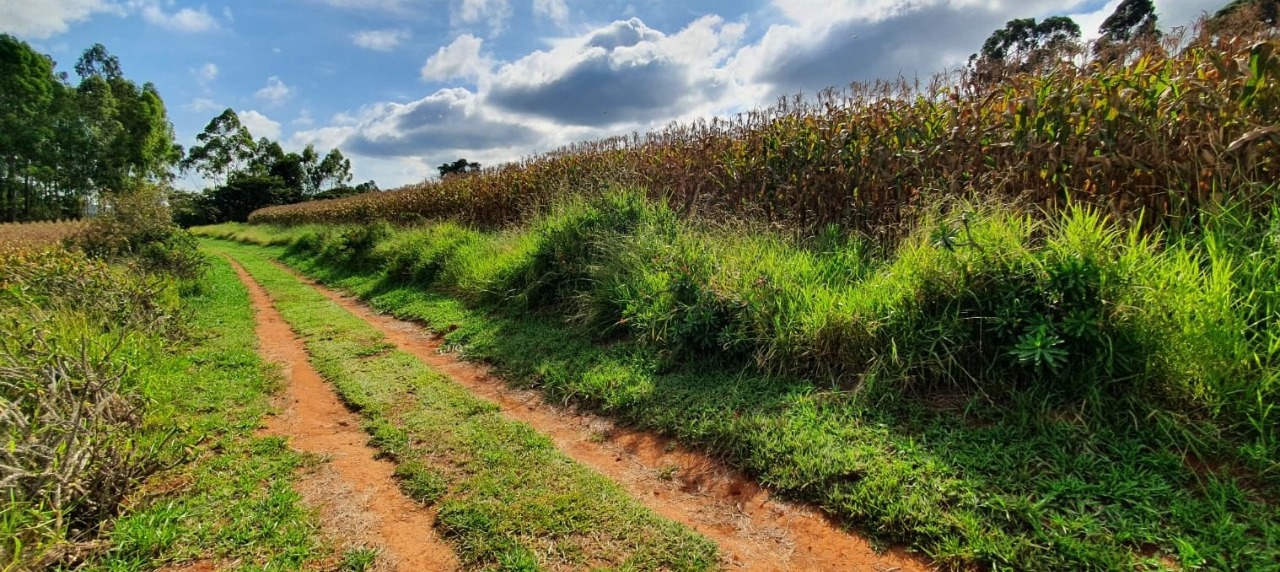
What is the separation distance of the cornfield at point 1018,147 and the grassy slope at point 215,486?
4821mm

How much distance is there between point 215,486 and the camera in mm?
2852

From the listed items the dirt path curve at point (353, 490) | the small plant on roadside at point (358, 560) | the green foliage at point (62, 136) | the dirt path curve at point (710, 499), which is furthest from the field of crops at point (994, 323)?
the green foliage at point (62, 136)

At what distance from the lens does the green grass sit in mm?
2305

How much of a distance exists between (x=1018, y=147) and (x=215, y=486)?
5958 millimetres

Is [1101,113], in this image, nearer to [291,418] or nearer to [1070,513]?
[1070,513]

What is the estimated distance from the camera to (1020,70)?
460 centimetres

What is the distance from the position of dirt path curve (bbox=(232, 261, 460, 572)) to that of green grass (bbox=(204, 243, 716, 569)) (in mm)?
91

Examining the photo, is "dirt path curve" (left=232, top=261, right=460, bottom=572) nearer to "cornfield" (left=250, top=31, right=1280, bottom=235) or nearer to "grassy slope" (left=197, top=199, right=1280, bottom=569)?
"grassy slope" (left=197, top=199, right=1280, bottom=569)

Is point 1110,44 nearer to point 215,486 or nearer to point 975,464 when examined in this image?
point 975,464

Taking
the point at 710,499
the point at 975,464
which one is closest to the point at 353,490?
the point at 710,499

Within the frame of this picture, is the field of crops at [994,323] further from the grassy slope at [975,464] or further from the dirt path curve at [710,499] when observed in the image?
the dirt path curve at [710,499]

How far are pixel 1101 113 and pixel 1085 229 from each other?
131cm

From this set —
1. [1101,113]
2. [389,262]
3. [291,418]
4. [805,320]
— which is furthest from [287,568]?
[389,262]

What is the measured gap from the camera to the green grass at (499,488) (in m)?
2.30
